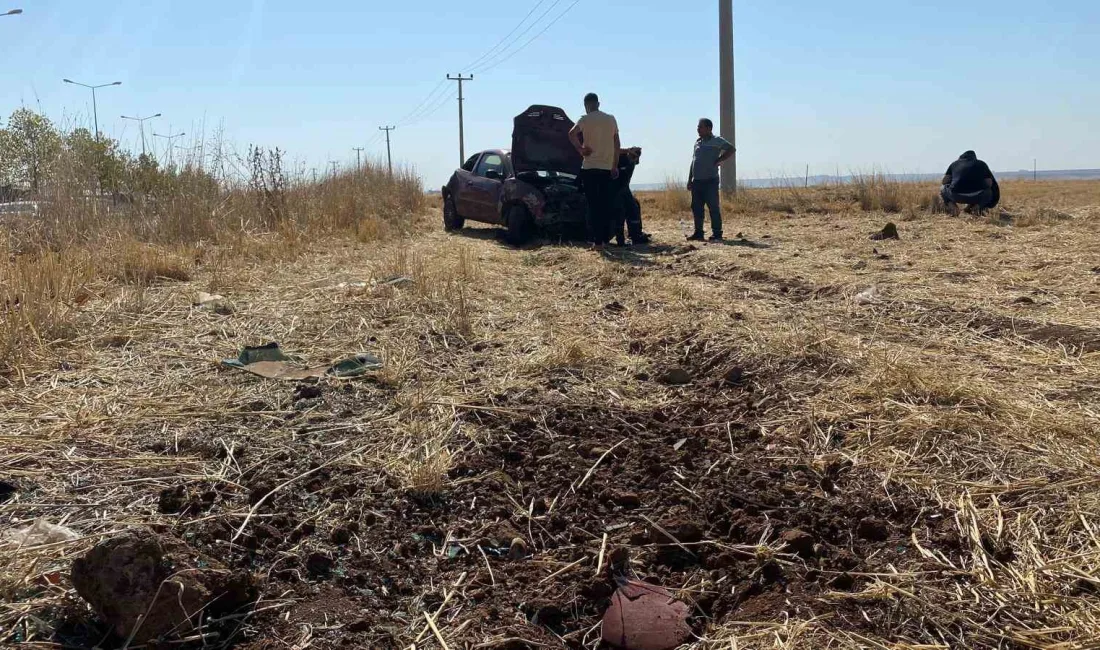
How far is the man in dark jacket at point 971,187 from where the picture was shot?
12.8 m

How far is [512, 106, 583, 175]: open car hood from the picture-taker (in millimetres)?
11125

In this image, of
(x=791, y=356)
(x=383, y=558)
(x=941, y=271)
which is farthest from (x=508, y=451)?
(x=941, y=271)

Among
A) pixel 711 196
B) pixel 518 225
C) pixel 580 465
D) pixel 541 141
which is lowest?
pixel 580 465

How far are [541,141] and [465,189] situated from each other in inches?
91.2

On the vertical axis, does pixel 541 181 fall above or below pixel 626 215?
above

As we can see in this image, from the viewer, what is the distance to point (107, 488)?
9.16 ft

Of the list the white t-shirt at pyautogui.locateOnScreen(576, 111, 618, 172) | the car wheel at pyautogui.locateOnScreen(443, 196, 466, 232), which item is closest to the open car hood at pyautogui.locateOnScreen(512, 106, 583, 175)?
the white t-shirt at pyautogui.locateOnScreen(576, 111, 618, 172)

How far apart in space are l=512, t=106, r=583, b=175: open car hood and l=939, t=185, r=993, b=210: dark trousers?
6.42 meters

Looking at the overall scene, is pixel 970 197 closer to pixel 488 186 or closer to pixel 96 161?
pixel 488 186

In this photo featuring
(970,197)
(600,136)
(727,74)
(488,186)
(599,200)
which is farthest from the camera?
(727,74)

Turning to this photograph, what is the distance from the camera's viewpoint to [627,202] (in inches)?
436

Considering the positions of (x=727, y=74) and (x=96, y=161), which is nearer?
(x=96, y=161)

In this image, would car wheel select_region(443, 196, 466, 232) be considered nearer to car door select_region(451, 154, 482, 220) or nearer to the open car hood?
car door select_region(451, 154, 482, 220)

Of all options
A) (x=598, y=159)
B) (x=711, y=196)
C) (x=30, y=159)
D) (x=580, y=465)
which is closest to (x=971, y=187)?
(x=711, y=196)
